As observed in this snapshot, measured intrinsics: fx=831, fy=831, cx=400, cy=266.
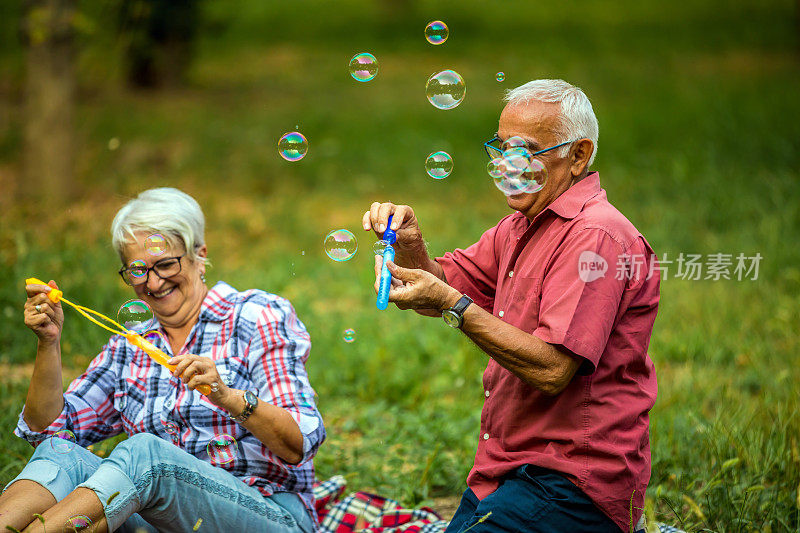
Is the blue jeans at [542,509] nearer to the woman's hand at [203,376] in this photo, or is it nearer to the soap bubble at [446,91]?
the woman's hand at [203,376]

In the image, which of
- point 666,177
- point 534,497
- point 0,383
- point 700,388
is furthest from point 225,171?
point 534,497

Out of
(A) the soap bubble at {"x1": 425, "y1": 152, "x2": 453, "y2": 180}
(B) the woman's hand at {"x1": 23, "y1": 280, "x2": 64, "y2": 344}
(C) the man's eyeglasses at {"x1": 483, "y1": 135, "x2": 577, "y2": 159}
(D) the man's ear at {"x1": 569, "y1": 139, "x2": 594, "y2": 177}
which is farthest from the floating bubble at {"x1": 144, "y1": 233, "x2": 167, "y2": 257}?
(D) the man's ear at {"x1": 569, "y1": 139, "x2": 594, "y2": 177}

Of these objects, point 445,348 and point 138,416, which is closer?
point 138,416

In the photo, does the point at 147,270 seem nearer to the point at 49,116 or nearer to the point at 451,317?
the point at 451,317

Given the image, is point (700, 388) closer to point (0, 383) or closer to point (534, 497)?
point (534, 497)

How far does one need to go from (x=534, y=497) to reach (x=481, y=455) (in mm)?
263

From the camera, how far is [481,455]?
2531 mm

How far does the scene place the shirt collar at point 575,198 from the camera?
7.78 feet

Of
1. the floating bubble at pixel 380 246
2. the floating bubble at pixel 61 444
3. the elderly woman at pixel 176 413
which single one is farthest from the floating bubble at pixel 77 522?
the floating bubble at pixel 380 246

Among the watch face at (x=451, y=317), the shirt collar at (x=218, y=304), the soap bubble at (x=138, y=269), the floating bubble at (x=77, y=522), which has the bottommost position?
the floating bubble at (x=77, y=522)

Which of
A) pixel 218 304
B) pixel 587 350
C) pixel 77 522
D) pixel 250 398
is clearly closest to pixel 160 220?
pixel 218 304

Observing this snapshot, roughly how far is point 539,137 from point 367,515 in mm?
1659

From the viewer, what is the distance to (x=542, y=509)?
2.29m

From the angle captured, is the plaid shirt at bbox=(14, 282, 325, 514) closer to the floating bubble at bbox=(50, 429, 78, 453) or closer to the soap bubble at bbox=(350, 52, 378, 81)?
the floating bubble at bbox=(50, 429, 78, 453)
